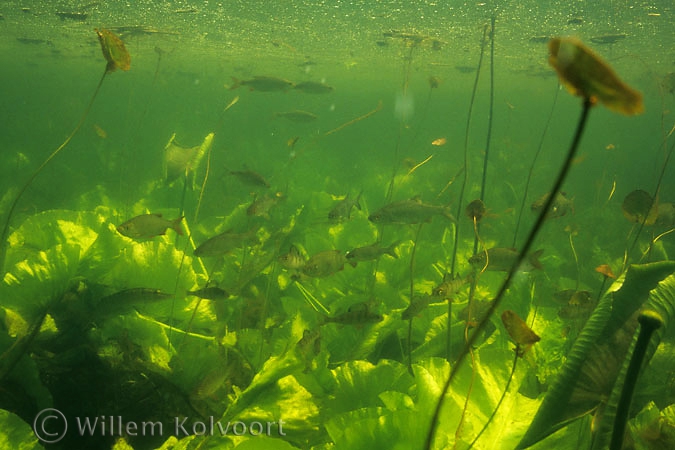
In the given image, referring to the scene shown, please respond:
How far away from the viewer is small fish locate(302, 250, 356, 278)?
149 inches

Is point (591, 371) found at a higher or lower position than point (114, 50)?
lower

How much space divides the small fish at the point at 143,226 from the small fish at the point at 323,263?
4.39ft

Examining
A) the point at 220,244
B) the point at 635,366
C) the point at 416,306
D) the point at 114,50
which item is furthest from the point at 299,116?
the point at 635,366

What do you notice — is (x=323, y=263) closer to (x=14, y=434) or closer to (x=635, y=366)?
(x=14, y=434)

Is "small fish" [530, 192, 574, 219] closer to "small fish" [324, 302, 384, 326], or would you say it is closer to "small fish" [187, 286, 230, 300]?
"small fish" [324, 302, 384, 326]

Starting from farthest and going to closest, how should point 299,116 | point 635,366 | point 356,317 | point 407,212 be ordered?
point 299,116 < point 407,212 < point 356,317 < point 635,366

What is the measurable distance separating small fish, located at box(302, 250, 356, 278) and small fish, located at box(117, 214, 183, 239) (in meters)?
1.34

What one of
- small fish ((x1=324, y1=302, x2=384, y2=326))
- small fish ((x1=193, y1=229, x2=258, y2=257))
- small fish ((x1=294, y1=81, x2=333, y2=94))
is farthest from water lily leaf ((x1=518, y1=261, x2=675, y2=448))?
small fish ((x1=294, y1=81, x2=333, y2=94))

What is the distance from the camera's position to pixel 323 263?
3789 millimetres

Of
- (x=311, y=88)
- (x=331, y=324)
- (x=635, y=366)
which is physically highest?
(x=635, y=366)

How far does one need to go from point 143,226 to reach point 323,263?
1.61m

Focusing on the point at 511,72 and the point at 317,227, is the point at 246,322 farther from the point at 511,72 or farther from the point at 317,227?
the point at 511,72

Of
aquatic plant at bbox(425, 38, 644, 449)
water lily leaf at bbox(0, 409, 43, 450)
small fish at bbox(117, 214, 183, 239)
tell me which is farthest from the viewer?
small fish at bbox(117, 214, 183, 239)

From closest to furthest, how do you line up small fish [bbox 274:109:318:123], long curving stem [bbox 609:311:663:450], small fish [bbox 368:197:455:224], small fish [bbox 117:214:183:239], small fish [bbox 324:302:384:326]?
1. long curving stem [bbox 609:311:663:450]
2. small fish [bbox 324:302:384:326]
3. small fish [bbox 117:214:183:239]
4. small fish [bbox 368:197:455:224]
5. small fish [bbox 274:109:318:123]
